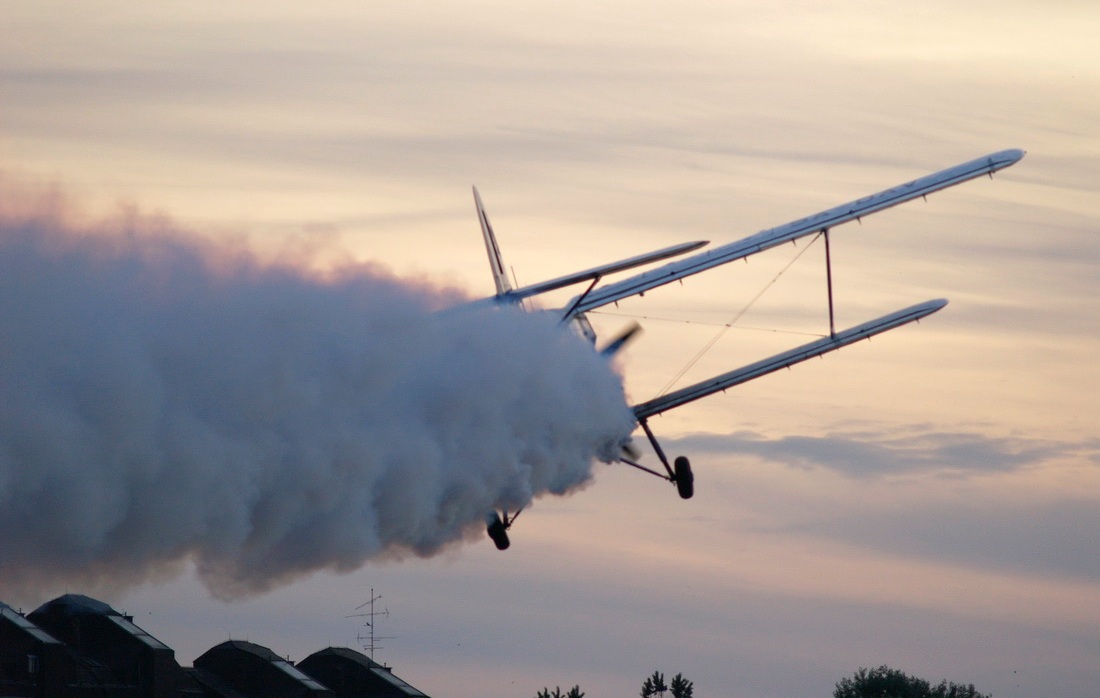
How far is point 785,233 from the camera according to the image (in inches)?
2859

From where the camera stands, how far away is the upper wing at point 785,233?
235 ft

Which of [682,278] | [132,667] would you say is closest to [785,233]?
[682,278]

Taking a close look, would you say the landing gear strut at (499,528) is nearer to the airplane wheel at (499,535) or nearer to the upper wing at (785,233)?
the airplane wheel at (499,535)

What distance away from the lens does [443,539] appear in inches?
2640

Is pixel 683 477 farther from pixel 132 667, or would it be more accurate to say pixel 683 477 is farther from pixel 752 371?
pixel 132 667

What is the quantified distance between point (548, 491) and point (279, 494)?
14490 mm

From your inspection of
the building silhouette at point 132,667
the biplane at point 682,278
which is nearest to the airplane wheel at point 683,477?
the biplane at point 682,278

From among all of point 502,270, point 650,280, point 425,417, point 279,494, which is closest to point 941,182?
point 650,280

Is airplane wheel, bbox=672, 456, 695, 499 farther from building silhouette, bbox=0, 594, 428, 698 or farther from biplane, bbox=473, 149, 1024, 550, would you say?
building silhouette, bbox=0, 594, 428, 698

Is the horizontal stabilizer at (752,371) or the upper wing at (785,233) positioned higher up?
the upper wing at (785,233)

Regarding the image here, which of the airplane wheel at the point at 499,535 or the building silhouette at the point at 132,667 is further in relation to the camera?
the building silhouette at the point at 132,667

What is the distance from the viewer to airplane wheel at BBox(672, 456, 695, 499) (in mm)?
71125

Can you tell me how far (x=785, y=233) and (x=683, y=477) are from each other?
389 inches

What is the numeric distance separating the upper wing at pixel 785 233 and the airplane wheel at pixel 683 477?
6.43 metres
